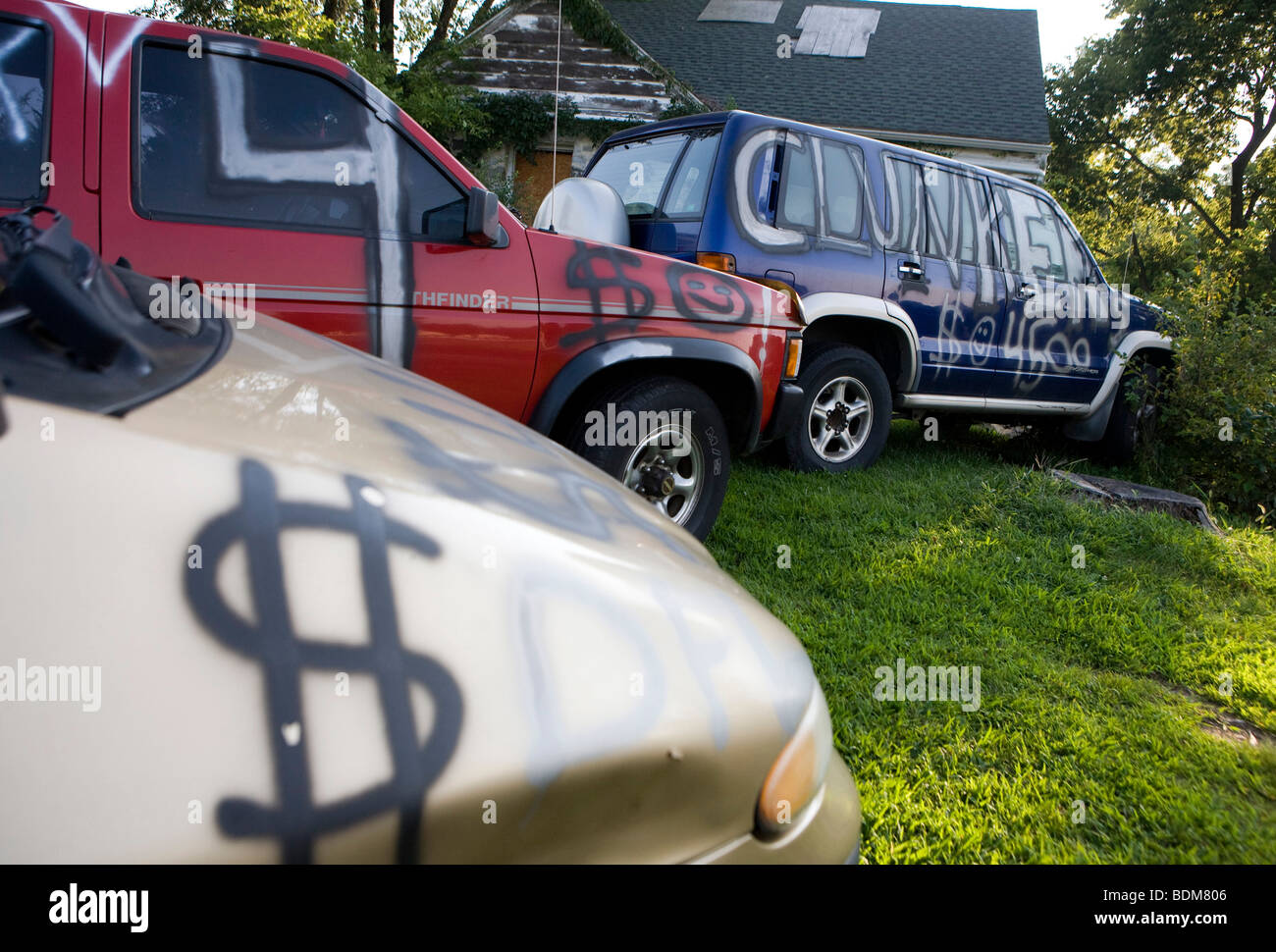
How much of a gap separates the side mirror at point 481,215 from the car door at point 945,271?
321 centimetres

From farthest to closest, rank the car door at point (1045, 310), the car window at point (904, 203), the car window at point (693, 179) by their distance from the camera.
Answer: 1. the car door at point (1045, 310)
2. the car window at point (904, 203)
3. the car window at point (693, 179)

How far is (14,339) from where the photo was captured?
1.09 meters

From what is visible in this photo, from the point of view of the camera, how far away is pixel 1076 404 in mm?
6664

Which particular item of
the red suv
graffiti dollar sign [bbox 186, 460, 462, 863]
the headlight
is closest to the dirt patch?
the red suv

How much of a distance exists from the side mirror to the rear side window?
4.07ft

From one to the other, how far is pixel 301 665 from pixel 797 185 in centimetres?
479

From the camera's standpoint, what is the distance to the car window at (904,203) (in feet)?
18.2

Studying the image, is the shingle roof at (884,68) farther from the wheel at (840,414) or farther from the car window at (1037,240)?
the wheel at (840,414)

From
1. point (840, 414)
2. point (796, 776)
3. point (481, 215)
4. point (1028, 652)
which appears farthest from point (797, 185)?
point (796, 776)

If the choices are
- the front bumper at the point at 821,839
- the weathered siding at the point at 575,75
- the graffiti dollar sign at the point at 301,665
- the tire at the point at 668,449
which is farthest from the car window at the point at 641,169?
the weathered siding at the point at 575,75

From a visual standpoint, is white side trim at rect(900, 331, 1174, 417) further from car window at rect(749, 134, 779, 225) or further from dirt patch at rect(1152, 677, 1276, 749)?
dirt patch at rect(1152, 677, 1276, 749)

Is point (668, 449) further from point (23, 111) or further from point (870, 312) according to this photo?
point (23, 111)
